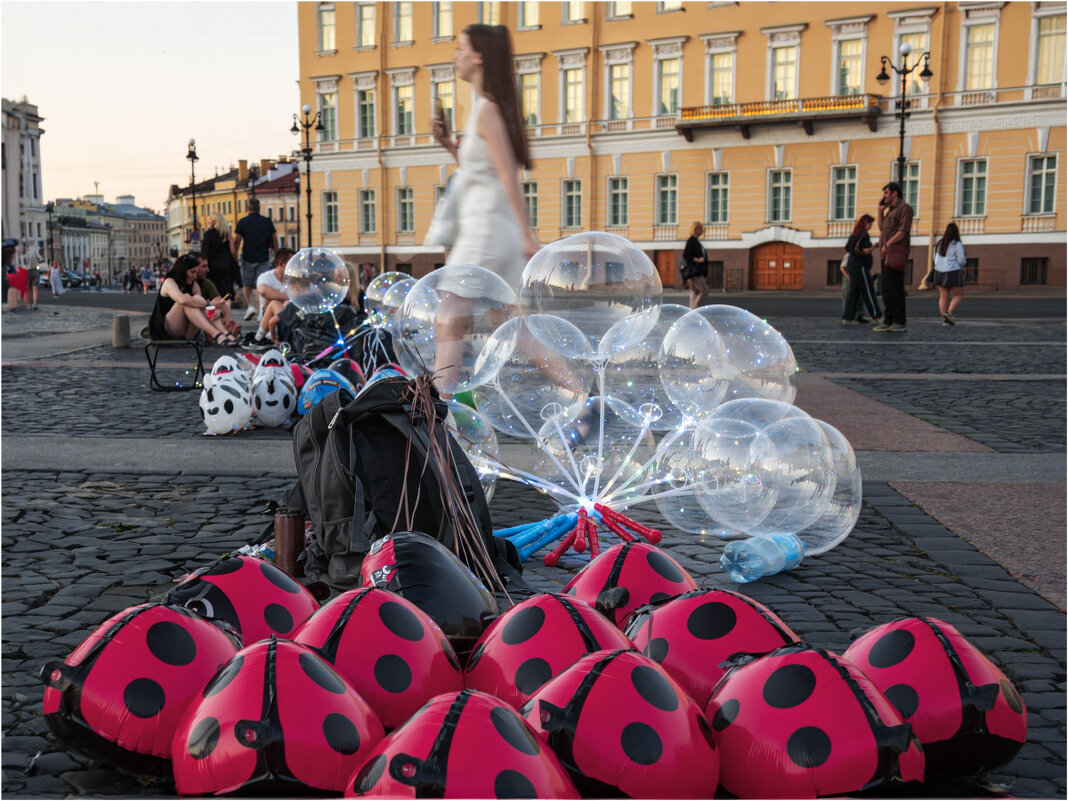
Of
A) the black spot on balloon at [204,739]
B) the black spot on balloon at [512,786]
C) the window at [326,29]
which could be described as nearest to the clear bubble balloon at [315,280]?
the black spot on balloon at [204,739]

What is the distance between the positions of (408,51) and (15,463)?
4340cm

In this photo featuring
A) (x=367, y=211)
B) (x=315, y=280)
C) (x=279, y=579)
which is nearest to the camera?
(x=279, y=579)

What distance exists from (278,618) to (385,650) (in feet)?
1.77

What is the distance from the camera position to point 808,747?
2.11 m

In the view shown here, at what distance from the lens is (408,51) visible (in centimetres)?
→ 4675

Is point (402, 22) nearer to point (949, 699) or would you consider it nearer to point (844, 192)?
point (844, 192)

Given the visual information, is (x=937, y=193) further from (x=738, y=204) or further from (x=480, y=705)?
(x=480, y=705)

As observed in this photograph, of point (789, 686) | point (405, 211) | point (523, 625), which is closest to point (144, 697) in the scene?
point (523, 625)

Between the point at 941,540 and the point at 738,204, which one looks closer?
the point at 941,540

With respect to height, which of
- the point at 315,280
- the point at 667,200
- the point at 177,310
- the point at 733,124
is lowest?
the point at 177,310

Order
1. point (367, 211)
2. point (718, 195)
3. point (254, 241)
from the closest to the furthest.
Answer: point (254, 241) → point (718, 195) → point (367, 211)

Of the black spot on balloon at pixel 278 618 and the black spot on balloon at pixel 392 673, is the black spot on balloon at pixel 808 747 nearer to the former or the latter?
the black spot on balloon at pixel 392 673

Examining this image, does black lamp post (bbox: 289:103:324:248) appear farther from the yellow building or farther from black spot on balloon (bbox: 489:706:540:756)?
black spot on balloon (bbox: 489:706:540:756)

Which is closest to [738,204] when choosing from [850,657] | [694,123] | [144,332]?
[694,123]
